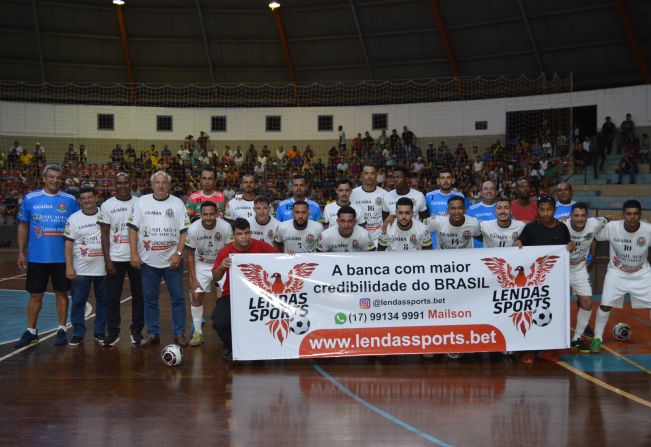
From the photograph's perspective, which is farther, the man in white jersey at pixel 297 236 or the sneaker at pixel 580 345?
the man in white jersey at pixel 297 236

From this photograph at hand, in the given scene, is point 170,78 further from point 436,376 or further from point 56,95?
point 436,376

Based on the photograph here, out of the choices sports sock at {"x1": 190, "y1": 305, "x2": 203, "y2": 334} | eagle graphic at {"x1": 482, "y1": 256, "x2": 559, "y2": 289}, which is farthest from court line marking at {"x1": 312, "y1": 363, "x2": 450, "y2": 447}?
eagle graphic at {"x1": 482, "y1": 256, "x2": 559, "y2": 289}

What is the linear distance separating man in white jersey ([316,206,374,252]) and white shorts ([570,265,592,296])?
2836 millimetres

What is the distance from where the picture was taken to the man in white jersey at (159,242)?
8.94 meters

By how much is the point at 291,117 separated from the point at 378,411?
2652 cm

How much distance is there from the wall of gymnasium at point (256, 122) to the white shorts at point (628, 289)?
20825mm

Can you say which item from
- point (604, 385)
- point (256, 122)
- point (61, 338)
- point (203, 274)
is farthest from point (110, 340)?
point (256, 122)

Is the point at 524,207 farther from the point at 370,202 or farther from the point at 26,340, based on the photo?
the point at 26,340

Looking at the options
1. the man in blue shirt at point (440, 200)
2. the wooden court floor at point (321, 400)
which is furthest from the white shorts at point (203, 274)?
the man in blue shirt at point (440, 200)

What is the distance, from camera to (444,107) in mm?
30453

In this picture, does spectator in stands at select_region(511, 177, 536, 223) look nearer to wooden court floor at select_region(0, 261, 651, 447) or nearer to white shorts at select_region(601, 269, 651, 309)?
white shorts at select_region(601, 269, 651, 309)

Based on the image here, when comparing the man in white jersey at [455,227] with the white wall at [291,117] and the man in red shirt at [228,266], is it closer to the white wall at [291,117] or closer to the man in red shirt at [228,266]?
the man in red shirt at [228,266]

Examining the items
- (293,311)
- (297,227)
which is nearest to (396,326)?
(293,311)

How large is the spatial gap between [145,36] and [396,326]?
25.7m
